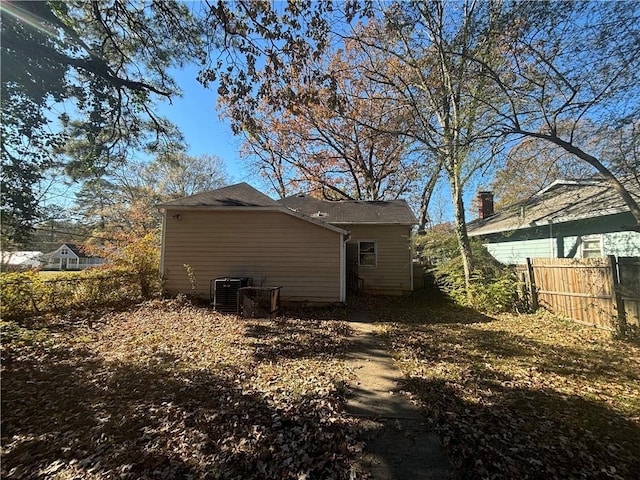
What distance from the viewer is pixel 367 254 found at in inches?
512

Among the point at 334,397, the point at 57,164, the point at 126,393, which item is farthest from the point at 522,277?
the point at 57,164

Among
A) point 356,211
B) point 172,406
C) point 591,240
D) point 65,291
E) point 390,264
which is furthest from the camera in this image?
point 356,211

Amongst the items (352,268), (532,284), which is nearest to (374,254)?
(352,268)

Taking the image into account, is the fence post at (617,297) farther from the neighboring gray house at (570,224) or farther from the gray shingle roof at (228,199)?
the gray shingle roof at (228,199)

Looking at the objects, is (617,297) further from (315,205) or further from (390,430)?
(315,205)

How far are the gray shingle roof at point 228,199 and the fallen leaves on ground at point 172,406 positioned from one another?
187 inches

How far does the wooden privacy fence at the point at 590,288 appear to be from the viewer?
19.5 feet

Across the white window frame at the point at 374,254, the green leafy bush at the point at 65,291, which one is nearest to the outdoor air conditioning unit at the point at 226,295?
the green leafy bush at the point at 65,291

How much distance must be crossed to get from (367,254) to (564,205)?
23.2 ft

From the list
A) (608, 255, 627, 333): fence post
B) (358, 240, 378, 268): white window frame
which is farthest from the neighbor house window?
(358, 240, 378, 268): white window frame

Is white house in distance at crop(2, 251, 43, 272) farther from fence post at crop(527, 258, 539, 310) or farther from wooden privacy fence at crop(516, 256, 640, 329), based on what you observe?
fence post at crop(527, 258, 539, 310)

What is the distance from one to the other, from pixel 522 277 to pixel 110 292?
12.6m

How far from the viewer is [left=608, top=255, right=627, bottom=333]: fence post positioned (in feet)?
19.8

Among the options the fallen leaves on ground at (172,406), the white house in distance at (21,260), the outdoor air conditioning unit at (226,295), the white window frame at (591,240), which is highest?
the white window frame at (591,240)
